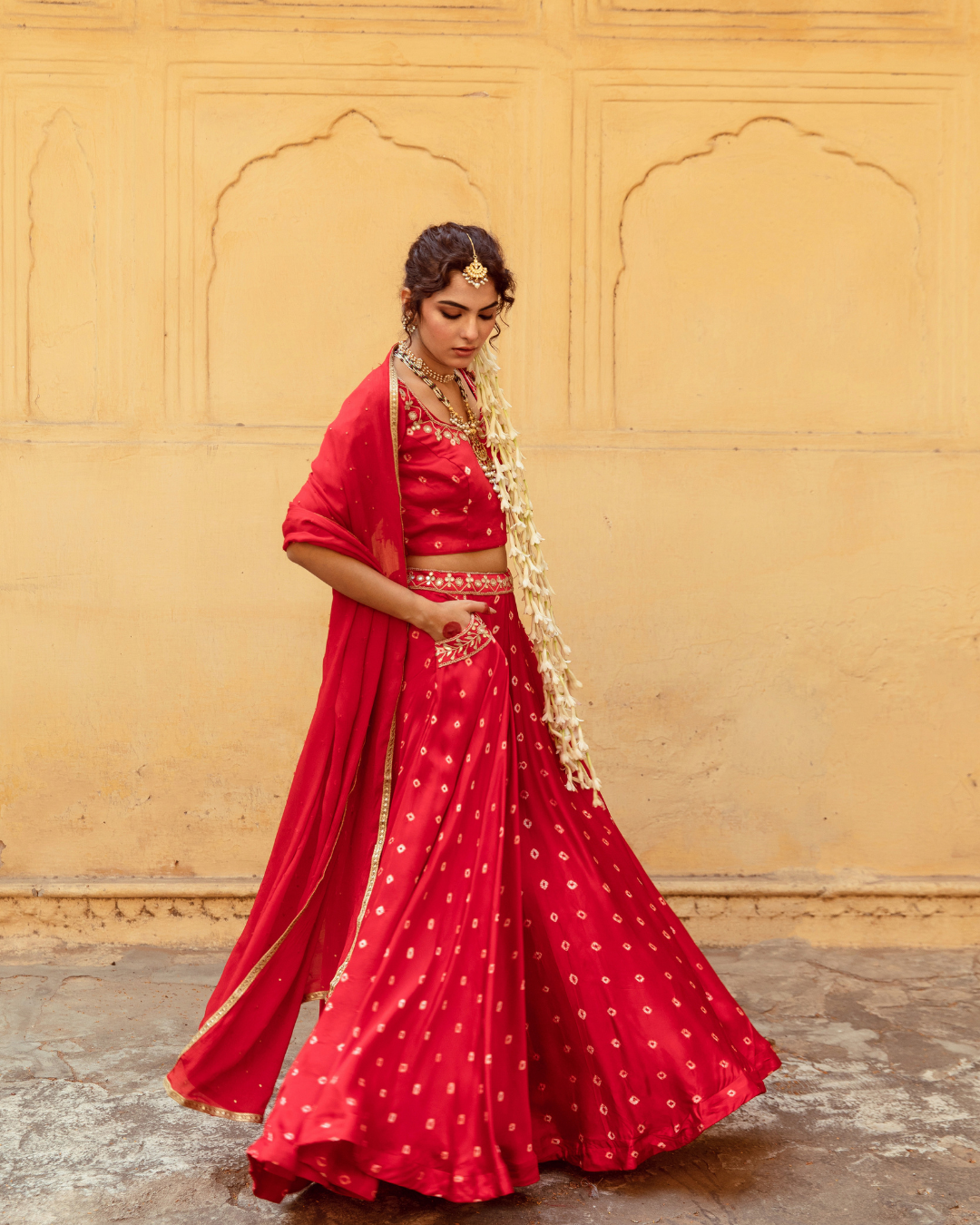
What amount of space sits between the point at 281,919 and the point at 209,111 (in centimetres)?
275

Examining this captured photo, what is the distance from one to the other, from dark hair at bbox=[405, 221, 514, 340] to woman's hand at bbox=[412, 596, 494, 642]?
58 centimetres

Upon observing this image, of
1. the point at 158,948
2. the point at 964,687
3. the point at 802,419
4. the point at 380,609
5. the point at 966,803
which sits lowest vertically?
the point at 158,948

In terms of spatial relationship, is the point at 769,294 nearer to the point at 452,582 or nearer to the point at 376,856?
the point at 452,582

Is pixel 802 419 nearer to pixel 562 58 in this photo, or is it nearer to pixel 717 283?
pixel 717 283

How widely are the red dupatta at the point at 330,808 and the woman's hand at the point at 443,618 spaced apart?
0.07 meters

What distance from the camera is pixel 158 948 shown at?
371cm

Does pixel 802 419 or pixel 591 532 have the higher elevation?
pixel 802 419

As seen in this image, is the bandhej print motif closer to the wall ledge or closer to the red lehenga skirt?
the red lehenga skirt

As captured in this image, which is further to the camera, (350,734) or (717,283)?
(717,283)

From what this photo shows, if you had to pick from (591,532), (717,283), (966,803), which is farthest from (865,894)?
(717,283)

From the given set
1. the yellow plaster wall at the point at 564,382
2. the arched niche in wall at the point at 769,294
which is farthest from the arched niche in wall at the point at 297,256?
the arched niche in wall at the point at 769,294

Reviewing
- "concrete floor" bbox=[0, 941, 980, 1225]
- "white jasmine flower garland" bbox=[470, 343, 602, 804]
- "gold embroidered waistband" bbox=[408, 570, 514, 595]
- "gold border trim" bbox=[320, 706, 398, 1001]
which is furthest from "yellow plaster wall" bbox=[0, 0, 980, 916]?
"gold border trim" bbox=[320, 706, 398, 1001]

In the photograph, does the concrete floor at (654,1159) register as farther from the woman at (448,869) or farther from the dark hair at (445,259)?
the dark hair at (445,259)

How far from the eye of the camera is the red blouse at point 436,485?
2271 mm
